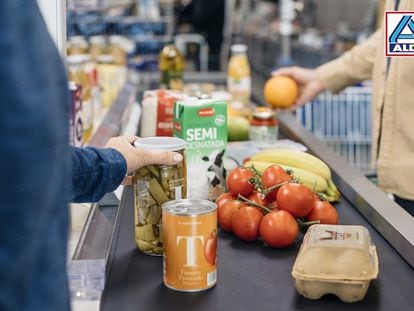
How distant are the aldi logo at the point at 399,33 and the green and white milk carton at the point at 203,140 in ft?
1.53

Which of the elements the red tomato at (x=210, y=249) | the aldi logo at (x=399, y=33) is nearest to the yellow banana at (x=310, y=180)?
the aldi logo at (x=399, y=33)

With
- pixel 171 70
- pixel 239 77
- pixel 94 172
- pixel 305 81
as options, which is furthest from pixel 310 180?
pixel 171 70

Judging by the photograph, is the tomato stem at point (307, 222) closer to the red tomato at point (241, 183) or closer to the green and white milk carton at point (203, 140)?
the red tomato at point (241, 183)

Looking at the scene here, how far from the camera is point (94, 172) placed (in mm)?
1564

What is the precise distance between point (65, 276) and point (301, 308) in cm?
58

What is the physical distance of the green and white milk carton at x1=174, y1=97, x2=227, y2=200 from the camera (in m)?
2.04

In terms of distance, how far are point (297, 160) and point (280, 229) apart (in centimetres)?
49

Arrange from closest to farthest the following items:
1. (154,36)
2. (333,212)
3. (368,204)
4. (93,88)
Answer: (333,212), (368,204), (93,88), (154,36)

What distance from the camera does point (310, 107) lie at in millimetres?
4547

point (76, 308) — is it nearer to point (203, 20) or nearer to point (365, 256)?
point (365, 256)

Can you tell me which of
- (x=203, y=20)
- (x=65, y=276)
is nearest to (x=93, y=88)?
(x=65, y=276)

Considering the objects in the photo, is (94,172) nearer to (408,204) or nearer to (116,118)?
(408,204)

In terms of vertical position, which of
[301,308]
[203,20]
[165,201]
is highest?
[203,20]

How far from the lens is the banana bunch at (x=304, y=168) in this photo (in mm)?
2164
